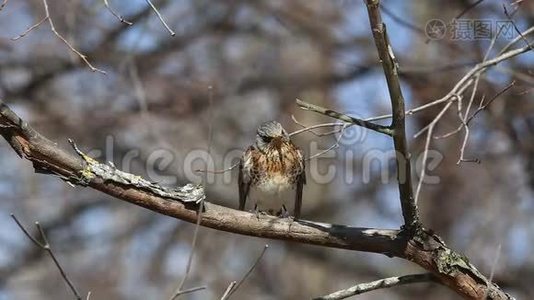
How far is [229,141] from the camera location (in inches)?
465

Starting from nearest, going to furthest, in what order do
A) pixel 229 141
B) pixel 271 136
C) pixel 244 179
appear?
1. pixel 271 136
2. pixel 244 179
3. pixel 229 141

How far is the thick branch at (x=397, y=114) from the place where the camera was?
11.1 ft

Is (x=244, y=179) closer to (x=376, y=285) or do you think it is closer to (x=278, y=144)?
(x=278, y=144)

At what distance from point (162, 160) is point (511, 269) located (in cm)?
433

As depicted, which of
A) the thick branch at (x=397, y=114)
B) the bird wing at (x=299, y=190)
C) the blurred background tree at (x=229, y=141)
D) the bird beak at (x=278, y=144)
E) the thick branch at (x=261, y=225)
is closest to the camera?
the thick branch at (x=397, y=114)

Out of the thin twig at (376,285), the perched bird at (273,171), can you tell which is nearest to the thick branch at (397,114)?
the thin twig at (376,285)

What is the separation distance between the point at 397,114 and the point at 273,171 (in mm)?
2461

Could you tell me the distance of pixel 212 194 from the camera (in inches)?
416

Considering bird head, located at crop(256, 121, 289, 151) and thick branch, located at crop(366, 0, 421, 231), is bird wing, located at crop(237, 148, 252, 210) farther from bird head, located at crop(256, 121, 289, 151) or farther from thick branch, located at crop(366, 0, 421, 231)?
thick branch, located at crop(366, 0, 421, 231)

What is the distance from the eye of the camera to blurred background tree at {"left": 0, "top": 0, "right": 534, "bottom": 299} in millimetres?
9633

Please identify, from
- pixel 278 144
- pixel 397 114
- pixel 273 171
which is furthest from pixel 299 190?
pixel 397 114

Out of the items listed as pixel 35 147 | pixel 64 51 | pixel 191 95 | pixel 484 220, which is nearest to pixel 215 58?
pixel 191 95

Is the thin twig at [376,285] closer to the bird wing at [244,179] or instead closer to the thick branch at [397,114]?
the thick branch at [397,114]

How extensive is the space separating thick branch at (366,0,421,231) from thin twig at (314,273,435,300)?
1.12ft
